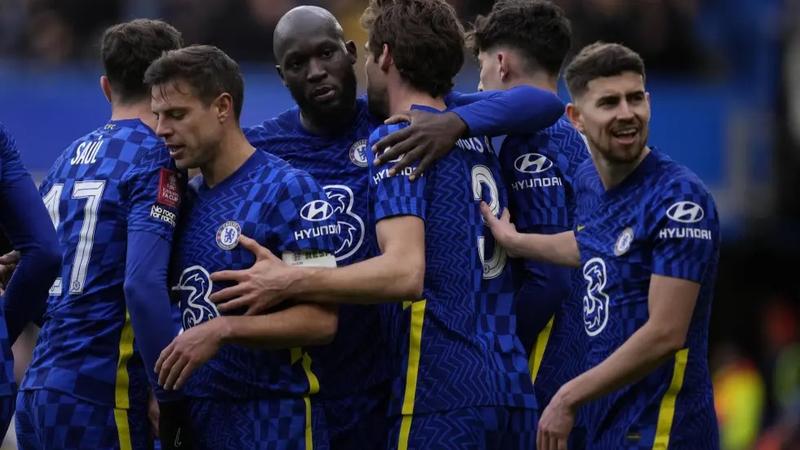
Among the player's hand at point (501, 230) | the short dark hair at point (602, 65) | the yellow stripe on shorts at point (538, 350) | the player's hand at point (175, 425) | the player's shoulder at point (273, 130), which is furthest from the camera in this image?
the yellow stripe on shorts at point (538, 350)

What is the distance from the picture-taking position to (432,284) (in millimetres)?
5922

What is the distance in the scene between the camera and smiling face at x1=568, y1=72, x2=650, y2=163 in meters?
6.17

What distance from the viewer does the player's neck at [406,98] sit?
6.10 metres

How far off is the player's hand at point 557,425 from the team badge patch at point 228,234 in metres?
1.35

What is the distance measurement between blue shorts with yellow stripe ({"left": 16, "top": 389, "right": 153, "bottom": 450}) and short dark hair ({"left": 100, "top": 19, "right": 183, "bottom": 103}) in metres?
1.28

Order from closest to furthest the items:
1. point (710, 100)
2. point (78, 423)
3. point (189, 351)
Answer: point (189, 351)
point (78, 423)
point (710, 100)

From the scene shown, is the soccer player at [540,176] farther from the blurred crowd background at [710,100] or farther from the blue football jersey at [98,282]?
the blurred crowd background at [710,100]

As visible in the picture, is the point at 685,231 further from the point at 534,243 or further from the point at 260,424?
the point at 260,424

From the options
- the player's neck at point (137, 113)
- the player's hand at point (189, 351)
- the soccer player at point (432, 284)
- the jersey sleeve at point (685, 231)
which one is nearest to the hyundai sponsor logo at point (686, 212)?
the jersey sleeve at point (685, 231)

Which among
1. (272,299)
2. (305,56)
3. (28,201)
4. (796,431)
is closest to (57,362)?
(28,201)

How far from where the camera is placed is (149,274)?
5773 millimetres

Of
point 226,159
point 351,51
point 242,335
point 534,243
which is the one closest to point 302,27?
point 351,51

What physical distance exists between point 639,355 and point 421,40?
4.82 feet

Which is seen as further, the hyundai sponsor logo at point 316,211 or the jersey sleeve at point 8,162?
the jersey sleeve at point 8,162
